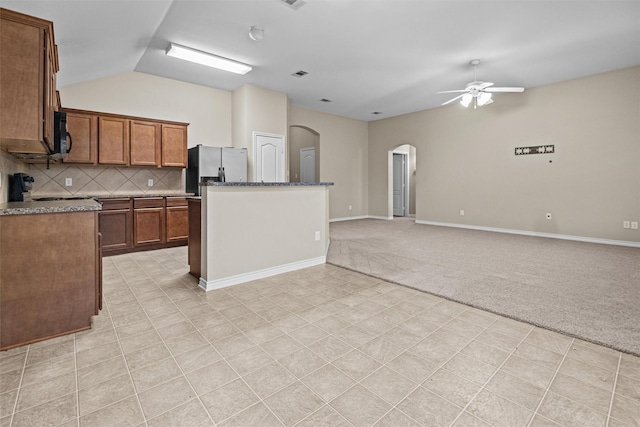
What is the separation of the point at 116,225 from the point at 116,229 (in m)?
0.06

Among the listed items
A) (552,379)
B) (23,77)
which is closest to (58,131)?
(23,77)

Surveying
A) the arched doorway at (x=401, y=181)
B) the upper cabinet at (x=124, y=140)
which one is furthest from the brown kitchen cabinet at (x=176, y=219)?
the arched doorway at (x=401, y=181)

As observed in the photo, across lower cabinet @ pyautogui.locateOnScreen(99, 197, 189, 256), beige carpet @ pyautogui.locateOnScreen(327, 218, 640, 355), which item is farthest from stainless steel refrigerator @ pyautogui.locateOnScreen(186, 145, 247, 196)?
beige carpet @ pyautogui.locateOnScreen(327, 218, 640, 355)

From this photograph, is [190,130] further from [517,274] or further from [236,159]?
[517,274]

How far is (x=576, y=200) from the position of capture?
570 centimetres

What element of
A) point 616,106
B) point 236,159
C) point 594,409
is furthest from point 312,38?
point 616,106

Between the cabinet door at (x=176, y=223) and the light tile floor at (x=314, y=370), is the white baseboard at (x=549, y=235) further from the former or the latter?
the cabinet door at (x=176, y=223)

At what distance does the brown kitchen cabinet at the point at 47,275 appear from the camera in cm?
194

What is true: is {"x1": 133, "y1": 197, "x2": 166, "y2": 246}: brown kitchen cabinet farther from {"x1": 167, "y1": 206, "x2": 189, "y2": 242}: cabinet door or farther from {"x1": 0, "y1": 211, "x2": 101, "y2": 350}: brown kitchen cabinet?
{"x1": 0, "y1": 211, "x2": 101, "y2": 350}: brown kitchen cabinet

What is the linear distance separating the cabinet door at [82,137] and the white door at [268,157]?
8.52ft

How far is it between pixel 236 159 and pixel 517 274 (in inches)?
189

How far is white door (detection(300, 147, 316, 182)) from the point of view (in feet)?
29.1

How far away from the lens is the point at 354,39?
164 inches

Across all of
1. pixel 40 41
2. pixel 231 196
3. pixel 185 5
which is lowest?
pixel 231 196
